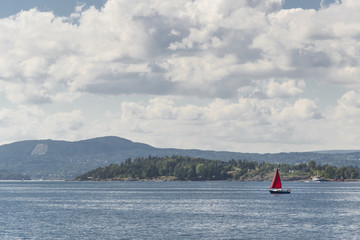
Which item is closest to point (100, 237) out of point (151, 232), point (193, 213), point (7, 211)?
point (151, 232)

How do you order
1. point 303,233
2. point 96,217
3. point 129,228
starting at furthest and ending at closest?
point 96,217 < point 129,228 < point 303,233

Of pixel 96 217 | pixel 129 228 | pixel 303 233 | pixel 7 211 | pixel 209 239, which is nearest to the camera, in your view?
pixel 209 239

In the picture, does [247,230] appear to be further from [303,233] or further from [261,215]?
[261,215]

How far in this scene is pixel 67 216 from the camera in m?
143

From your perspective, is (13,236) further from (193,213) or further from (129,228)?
(193,213)

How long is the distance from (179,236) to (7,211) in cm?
7815

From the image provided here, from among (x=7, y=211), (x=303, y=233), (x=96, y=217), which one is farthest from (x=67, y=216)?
(x=303, y=233)

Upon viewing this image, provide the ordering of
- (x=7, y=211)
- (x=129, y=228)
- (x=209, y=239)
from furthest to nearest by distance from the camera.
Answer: (x=7, y=211) < (x=129, y=228) < (x=209, y=239)

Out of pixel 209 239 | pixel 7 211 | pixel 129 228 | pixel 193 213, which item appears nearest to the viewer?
pixel 209 239

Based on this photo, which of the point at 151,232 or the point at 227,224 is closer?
the point at 151,232

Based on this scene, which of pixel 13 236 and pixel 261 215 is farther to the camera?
pixel 261 215

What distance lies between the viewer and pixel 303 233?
107 metres

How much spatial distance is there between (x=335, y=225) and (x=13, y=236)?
6983 centimetres

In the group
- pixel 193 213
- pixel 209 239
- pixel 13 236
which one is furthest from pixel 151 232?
pixel 193 213
